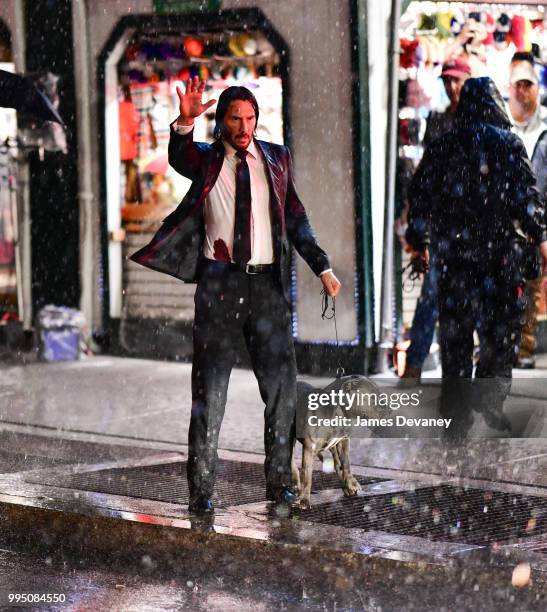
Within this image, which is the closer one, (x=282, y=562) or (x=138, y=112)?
(x=282, y=562)

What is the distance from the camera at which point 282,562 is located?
19.8 feet

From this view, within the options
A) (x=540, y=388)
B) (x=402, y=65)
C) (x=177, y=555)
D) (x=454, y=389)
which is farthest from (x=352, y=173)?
(x=177, y=555)

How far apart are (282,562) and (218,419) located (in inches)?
40.3

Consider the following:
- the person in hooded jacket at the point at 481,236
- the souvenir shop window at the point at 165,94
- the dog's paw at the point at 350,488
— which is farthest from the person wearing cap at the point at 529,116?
the dog's paw at the point at 350,488

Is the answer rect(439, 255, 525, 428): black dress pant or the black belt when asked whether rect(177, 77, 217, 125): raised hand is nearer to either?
the black belt

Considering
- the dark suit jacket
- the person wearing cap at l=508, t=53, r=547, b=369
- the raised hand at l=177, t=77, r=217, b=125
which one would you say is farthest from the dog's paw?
the person wearing cap at l=508, t=53, r=547, b=369

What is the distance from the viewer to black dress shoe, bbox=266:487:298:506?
682cm

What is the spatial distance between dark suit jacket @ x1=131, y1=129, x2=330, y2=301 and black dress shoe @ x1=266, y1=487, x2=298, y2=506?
37.5 inches

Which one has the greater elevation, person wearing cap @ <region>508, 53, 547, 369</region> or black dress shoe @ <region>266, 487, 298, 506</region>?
person wearing cap @ <region>508, 53, 547, 369</region>

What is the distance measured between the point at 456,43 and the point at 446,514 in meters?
6.13

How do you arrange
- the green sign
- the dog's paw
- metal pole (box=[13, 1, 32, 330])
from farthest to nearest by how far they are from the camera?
metal pole (box=[13, 1, 32, 330]) → the green sign → the dog's paw

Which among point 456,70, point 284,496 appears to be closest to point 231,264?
point 284,496

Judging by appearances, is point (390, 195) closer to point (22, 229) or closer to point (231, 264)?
point (22, 229)

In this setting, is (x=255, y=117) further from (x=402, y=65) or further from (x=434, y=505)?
(x=402, y=65)
